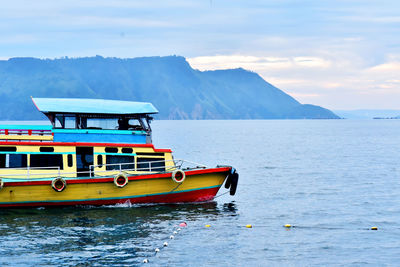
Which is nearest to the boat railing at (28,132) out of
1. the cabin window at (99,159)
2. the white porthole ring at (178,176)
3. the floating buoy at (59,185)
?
the cabin window at (99,159)

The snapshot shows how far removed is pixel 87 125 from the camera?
30.5 m

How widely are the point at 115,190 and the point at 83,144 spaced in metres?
2.87

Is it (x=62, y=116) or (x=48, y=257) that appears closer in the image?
(x=48, y=257)

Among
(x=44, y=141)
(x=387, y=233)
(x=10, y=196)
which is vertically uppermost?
(x=44, y=141)

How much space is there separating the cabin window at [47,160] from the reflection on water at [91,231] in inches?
88.2

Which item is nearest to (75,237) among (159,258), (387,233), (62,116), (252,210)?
(159,258)

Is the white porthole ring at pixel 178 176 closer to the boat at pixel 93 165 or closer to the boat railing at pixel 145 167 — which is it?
the boat at pixel 93 165

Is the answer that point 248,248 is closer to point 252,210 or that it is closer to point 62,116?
point 252,210

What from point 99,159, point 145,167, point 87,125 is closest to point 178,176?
point 145,167

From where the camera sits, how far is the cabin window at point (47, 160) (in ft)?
93.6

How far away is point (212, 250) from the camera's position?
22438 millimetres

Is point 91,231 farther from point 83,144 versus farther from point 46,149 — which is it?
point 46,149

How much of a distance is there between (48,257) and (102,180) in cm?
773

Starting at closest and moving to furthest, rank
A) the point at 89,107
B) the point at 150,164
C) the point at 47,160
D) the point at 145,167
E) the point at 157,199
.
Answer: the point at 47,160, the point at 150,164, the point at 157,199, the point at 145,167, the point at 89,107
